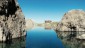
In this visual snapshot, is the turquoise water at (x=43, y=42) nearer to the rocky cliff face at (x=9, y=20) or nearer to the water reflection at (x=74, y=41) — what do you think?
the water reflection at (x=74, y=41)

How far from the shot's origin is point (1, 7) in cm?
6303

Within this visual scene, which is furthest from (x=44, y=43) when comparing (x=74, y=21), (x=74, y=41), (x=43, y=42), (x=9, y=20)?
(x=74, y=21)

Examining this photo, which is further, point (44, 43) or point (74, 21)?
point (74, 21)

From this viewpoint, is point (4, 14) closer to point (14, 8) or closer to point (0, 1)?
point (0, 1)

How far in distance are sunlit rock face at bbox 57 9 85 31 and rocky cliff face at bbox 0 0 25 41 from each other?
Result: 224 ft

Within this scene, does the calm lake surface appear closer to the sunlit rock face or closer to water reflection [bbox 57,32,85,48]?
water reflection [bbox 57,32,85,48]

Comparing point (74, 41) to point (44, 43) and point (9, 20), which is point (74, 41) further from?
point (9, 20)

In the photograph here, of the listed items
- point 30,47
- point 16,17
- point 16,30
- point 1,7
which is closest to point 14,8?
point 16,17

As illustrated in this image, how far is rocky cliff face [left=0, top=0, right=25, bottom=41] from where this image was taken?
64.1 metres

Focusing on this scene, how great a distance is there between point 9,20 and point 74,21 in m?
88.1

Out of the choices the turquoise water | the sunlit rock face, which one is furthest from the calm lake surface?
the sunlit rock face

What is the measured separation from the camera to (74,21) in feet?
488

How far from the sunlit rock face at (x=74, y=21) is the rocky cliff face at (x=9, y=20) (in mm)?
68235

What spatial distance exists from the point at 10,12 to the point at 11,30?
26.3 feet
